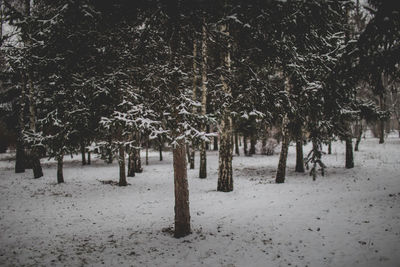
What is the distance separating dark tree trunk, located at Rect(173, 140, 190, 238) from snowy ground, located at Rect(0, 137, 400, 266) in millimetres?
341

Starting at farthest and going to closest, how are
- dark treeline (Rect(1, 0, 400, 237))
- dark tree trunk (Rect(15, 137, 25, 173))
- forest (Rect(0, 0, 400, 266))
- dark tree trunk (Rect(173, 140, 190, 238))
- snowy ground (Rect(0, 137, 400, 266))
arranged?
dark tree trunk (Rect(15, 137, 25, 173)) < dark tree trunk (Rect(173, 140, 190, 238)) < snowy ground (Rect(0, 137, 400, 266)) < forest (Rect(0, 0, 400, 266)) < dark treeline (Rect(1, 0, 400, 237))

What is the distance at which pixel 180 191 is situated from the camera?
718 centimetres

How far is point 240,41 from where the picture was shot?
18.9ft

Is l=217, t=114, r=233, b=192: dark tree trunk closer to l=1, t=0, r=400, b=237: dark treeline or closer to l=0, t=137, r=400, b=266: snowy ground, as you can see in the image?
l=0, t=137, r=400, b=266: snowy ground

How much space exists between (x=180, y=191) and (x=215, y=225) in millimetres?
2219

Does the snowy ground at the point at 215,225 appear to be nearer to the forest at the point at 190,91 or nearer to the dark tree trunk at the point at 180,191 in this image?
the forest at the point at 190,91

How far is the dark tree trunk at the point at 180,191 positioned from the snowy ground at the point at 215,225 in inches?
13.4

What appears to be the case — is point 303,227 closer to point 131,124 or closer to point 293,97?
point 293,97

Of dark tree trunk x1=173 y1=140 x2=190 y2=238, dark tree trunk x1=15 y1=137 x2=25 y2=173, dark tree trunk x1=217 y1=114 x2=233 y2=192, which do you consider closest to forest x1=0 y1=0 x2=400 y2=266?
dark tree trunk x1=173 y1=140 x2=190 y2=238

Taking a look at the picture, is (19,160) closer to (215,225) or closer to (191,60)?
(215,225)

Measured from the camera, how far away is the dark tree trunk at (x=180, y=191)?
23.4ft

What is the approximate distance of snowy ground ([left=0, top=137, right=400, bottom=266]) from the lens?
20.2ft

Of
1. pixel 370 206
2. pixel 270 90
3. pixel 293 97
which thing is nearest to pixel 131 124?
pixel 270 90

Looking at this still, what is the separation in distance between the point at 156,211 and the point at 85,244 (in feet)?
11.3
